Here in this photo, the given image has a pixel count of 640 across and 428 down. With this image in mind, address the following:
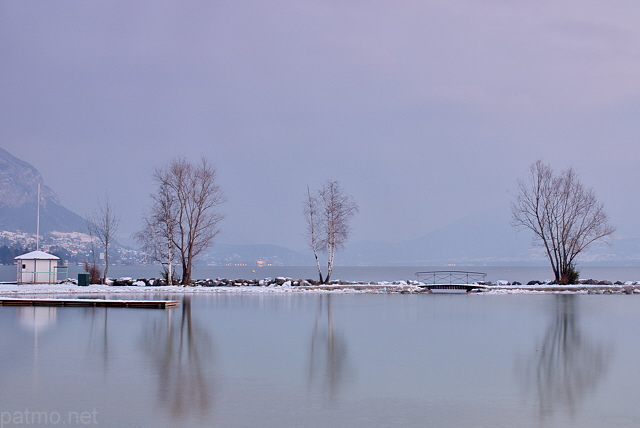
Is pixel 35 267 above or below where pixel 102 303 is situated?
above

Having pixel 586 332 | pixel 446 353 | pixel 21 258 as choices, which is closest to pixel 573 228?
pixel 586 332

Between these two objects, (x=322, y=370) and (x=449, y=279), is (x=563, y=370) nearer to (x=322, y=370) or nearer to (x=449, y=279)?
(x=322, y=370)

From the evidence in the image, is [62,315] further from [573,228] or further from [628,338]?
[573,228]

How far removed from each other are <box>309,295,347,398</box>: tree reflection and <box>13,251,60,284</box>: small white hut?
28807 millimetres

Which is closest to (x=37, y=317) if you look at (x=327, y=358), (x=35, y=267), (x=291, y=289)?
(x=327, y=358)

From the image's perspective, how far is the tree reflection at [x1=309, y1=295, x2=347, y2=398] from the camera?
39.0ft

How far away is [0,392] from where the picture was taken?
10.7m

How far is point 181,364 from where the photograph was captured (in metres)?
13.7

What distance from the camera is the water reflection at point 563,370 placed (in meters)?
10.6

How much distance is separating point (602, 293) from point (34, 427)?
129 ft

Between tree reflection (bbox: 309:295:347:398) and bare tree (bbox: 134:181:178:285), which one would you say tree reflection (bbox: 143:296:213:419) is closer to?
tree reflection (bbox: 309:295:347:398)

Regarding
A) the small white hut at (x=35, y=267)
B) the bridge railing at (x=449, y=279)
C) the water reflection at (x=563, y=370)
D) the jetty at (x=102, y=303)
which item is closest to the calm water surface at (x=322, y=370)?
the water reflection at (x=563, y=370)

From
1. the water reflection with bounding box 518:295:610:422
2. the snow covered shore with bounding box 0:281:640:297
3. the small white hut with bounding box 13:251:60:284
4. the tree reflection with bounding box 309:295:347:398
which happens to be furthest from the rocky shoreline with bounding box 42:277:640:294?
the water reflection with bounding box 518:295:610:422

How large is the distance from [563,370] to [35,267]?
39529 millimetres
